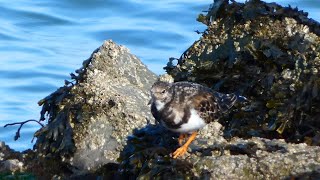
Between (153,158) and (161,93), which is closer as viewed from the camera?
(153,158)

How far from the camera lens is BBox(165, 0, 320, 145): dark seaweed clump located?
12.8 feet

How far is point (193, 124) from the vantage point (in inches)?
149

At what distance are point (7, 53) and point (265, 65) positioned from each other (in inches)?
202

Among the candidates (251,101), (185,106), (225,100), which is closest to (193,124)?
(185,106)

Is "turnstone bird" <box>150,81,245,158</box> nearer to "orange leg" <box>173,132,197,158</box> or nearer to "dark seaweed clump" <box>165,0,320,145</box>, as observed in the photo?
"orange leg" <box>173,132,197,158</box>

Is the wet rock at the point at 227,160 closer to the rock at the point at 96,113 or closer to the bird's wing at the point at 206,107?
the bird's wing at the point at 206,107

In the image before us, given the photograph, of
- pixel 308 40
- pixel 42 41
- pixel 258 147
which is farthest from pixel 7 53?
pixel 258 147

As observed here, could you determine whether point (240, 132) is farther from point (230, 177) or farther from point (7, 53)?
point (7, 53)

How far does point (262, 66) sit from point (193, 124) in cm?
72

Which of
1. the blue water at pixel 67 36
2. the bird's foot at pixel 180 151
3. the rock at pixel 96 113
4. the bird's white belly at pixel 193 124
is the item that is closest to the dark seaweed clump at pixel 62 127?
the rock at pixel 96 113

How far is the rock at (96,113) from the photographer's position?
4.06 metres

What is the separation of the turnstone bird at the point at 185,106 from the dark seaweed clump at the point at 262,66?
0.43 ft

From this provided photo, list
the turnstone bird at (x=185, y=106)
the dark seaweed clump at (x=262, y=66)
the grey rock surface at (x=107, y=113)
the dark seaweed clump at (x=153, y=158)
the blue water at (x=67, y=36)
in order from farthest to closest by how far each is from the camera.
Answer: the blue water at (x=67, y=36) < the grey rock surface at (x=107, y=113) < the dark seaweed clump at (x=262, y=66) < the turnstone bird at (x=185, y=106) < the dark seaweed clump at (x=153, y=158)

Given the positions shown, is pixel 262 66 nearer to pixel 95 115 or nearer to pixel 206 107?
pixel 206 107
